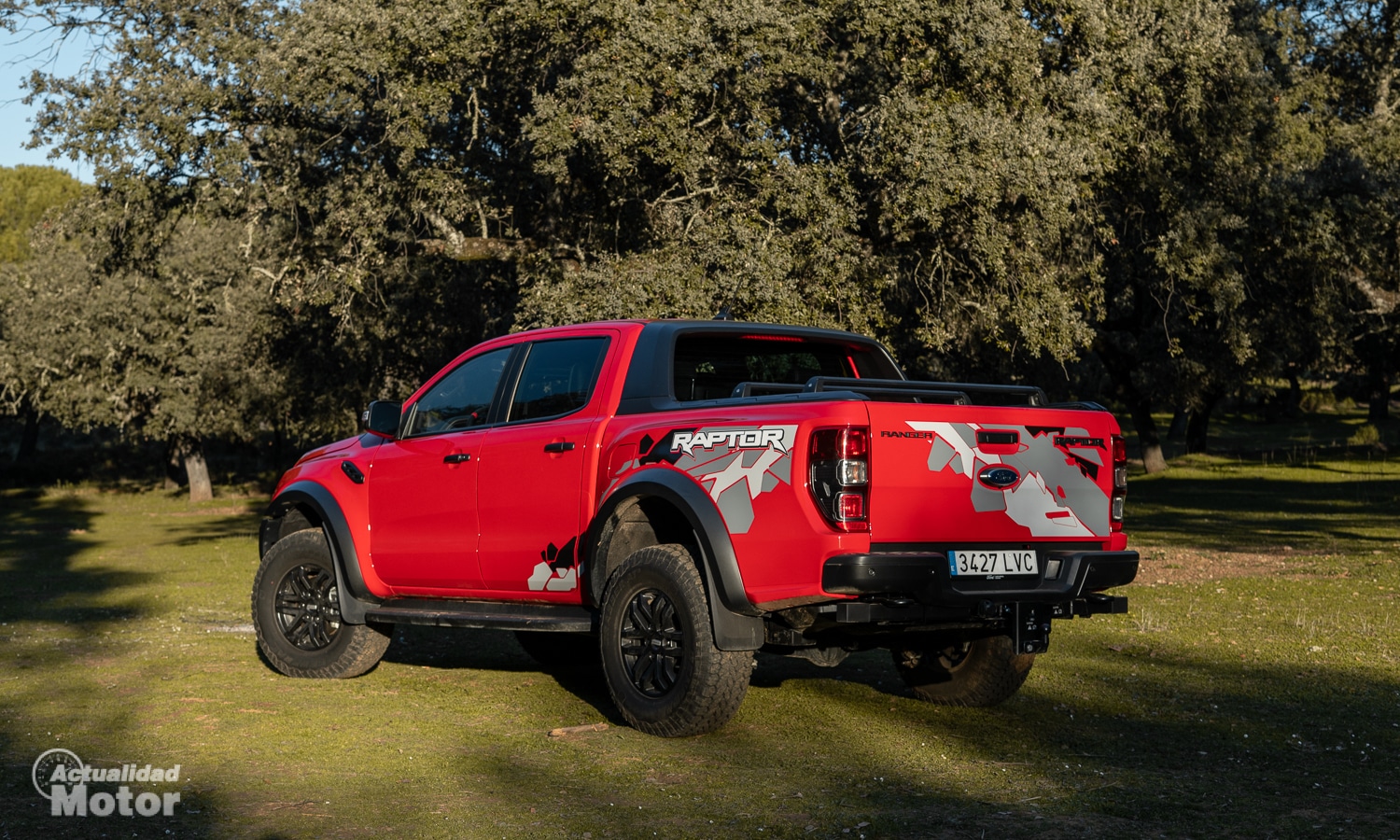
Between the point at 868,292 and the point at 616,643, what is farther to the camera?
the point at 868,292

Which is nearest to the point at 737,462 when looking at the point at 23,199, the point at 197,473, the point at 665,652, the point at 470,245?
the point at 665,652

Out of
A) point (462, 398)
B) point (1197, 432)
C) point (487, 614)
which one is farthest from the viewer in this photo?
point (1197, 432)

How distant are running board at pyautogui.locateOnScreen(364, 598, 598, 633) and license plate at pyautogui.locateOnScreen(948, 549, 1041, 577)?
190 cm

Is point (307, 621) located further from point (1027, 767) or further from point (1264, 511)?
point (1264, 511)

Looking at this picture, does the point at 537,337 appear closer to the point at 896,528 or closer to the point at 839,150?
the point at 896,528

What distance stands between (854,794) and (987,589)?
1158mm

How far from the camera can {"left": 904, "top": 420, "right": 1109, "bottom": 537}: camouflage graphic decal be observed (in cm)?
608

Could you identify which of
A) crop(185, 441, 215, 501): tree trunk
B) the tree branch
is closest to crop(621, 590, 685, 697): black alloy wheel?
the tree branch

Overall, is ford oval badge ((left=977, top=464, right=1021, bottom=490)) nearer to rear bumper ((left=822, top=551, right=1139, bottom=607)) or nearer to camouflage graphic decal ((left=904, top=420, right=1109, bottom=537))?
camouflage graphic decal ((left=904, top=420, right=1109, bottom=537))

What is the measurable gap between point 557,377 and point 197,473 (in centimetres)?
3685

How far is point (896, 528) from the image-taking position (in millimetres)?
5898

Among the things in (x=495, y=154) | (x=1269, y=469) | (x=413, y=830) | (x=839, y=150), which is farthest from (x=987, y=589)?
(x=1269, y=469)

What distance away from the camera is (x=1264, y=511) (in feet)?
80.1

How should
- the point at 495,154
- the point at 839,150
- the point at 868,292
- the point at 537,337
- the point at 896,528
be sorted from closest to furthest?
the point at 896,528, the point at 537,337, the point at 868,292, the point at 839,150, the point at 495,154
